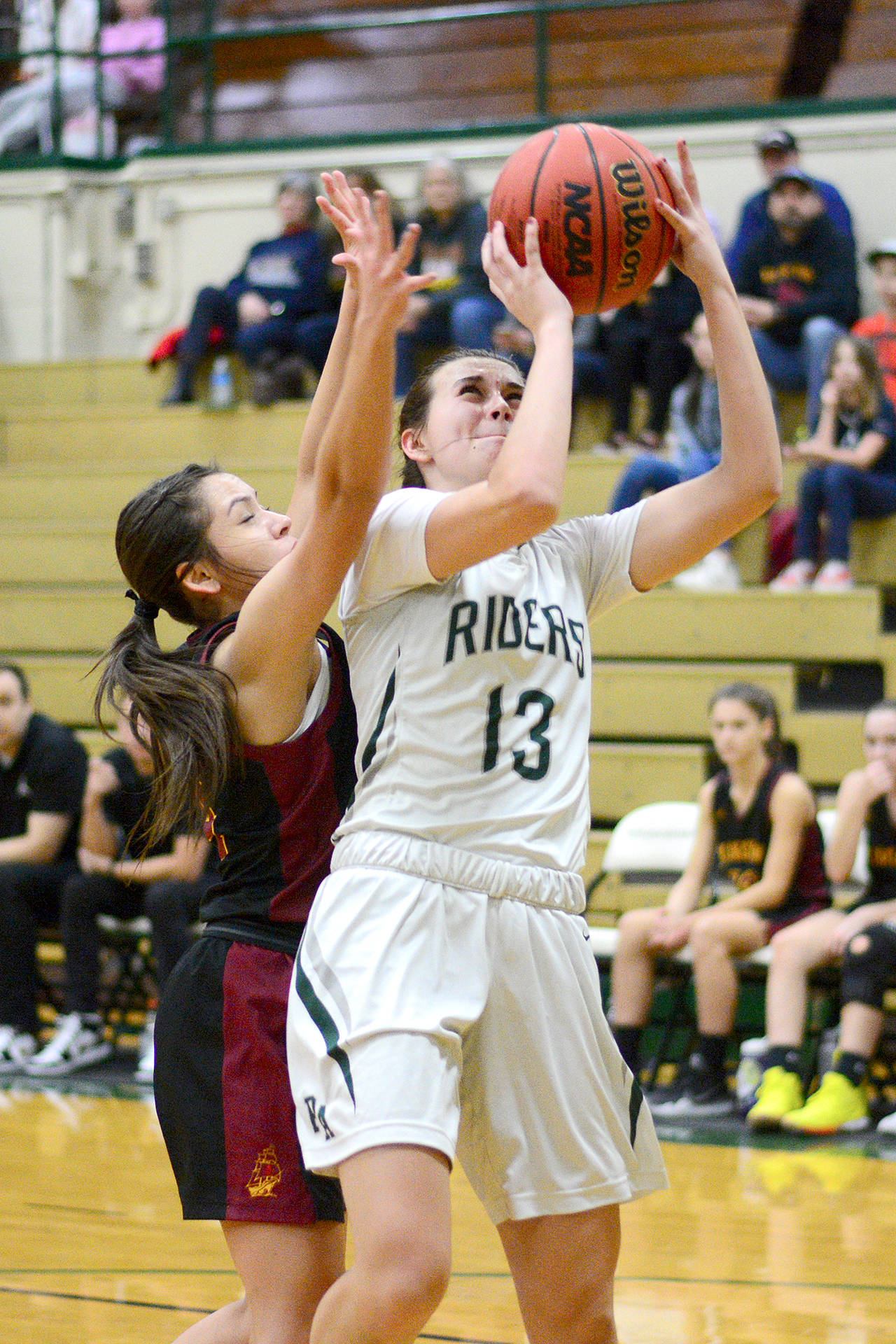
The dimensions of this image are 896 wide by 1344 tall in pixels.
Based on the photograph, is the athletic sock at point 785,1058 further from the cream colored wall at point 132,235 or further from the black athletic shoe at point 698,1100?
the cream colored wall at point 132,235

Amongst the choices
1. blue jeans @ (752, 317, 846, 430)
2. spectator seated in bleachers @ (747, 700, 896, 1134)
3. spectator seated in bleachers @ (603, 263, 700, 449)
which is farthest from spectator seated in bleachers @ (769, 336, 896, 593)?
spectator seated in bleachers @ (747, 700, 896, 1134)

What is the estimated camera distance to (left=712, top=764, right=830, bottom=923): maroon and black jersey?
5645mm

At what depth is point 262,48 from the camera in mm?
10281

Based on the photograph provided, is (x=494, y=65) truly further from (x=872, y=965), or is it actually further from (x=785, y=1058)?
(x=785, y=1058)

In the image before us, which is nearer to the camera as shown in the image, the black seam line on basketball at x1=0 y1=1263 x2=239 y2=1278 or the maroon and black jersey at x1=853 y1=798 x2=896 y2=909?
the black seam line on basketball at x1=0 y1=1263 x2=239 y2=1278

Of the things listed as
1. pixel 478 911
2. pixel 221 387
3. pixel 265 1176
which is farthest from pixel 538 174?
pixel 221 387

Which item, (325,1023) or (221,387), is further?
(221,387)

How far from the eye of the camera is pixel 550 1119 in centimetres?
222

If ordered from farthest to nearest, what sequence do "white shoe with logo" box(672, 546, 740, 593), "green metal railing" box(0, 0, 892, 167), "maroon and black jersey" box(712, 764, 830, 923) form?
"green metal railing" box(0, 0, 892, 167) → "white shoe with logo" box(672, 546, 740, 593) → "maroon and black jersey" box(712, 764, 830, 923)

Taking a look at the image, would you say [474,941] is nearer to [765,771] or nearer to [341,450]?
[341,450]

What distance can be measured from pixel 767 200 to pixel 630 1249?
5.09 meters

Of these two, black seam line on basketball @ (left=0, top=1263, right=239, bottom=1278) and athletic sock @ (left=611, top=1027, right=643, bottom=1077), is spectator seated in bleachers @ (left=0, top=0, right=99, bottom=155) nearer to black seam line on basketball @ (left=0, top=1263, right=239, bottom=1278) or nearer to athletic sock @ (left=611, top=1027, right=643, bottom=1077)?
athletic sock @ (left=611, top=1027, right=643, bottom=1077)

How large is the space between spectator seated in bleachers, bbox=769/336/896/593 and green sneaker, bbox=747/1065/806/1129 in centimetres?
228

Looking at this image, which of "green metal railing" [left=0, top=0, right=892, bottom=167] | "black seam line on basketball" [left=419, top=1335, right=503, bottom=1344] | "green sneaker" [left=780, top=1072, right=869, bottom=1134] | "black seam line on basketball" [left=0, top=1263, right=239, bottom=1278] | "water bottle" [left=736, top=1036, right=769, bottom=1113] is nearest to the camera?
"black seam line on basketball" [left=419, top=1335, right=503, bottom=1344]
